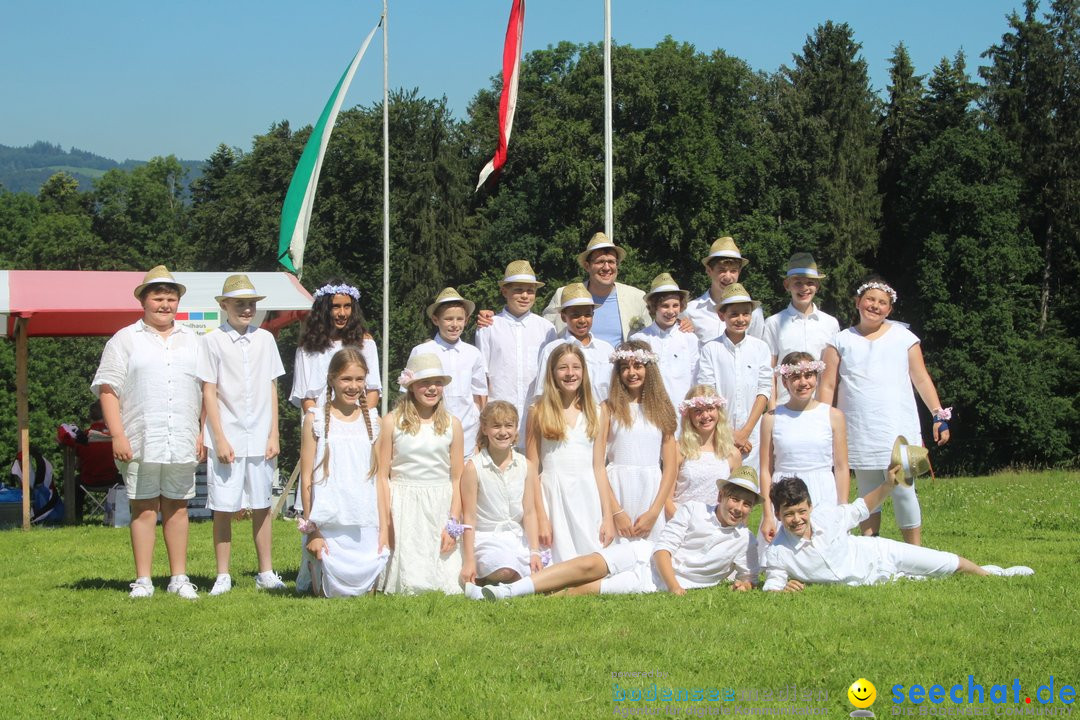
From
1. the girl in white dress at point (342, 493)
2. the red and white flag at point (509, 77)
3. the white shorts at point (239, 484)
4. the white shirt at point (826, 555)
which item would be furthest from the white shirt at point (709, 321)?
the red and white flag at point (509, 77)

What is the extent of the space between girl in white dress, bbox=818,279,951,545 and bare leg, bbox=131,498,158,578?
14.9 ft

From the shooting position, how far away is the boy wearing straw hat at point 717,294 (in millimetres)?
9344

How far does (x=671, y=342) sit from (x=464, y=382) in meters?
1.60

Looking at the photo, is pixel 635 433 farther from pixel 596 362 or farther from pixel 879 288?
pixel 879 288

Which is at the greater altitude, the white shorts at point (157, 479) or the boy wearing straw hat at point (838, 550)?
the white shorts at point (157, 479)

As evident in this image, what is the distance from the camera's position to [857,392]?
8.61 m

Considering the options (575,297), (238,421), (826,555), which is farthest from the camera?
(575,297)

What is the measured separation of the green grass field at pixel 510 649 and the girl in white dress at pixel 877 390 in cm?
119

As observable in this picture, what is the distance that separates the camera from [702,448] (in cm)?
830

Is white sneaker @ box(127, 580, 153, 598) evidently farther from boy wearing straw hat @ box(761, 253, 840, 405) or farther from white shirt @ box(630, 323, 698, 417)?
boy wearing straw hat @ box(761, 253, 840, 405)

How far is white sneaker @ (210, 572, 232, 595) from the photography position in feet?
26.3

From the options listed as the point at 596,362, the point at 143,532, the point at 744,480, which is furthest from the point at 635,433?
the point at 143,532

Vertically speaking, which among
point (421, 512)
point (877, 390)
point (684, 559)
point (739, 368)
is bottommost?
point (684, 559)

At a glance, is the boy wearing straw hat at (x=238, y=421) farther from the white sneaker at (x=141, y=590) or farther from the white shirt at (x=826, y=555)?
the white shirt at (x=826, y=555)
